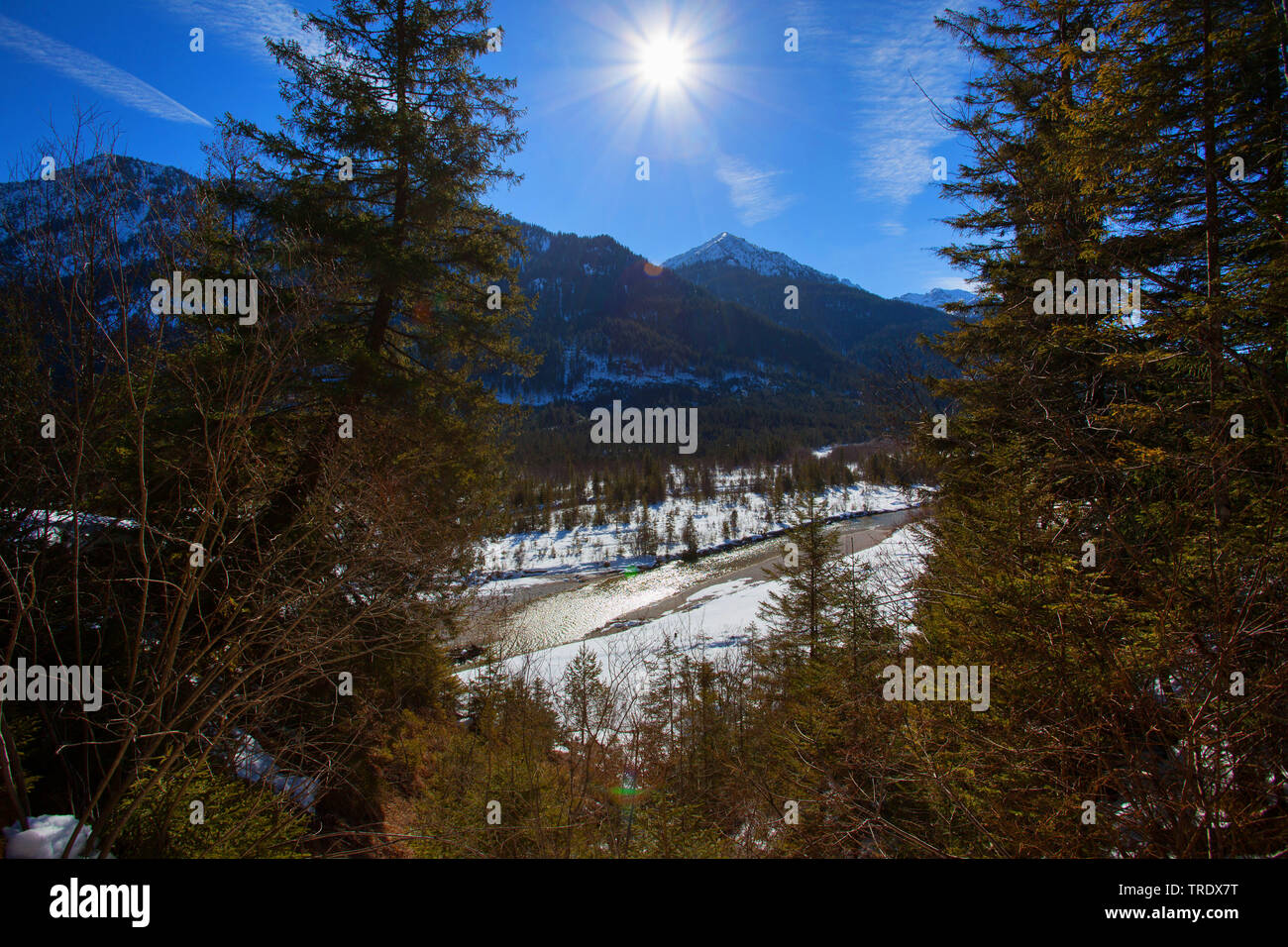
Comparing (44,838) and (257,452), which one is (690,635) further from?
(44,838)

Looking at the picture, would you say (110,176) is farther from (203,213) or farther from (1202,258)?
(1202,258)

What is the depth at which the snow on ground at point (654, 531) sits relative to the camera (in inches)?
1901

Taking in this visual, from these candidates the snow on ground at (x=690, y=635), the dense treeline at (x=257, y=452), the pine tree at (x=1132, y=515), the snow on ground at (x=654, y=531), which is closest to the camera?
the pine tree at (x=1132, y=515)

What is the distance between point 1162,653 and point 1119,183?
5.50 m

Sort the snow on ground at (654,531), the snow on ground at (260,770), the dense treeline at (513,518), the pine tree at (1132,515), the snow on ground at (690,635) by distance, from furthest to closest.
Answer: the snow on ground at (654,531), the snow on ground at (690,635), the snow on ground at (260,770), the dense treeline at (513,518), the pine tree at (1132,515)

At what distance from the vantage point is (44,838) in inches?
126

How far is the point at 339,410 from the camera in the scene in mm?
7418

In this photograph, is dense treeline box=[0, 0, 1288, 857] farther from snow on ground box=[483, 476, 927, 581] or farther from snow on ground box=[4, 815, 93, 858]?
snow on ground box=[483, 476, 927, 581]

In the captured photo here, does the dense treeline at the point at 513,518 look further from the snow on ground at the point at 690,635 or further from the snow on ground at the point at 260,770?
the snow on ground at the point at 690,635

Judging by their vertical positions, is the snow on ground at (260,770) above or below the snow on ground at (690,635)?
above

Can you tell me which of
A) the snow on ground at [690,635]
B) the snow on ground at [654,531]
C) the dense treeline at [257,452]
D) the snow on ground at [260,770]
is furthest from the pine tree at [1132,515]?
the snow on ground at [654,531]

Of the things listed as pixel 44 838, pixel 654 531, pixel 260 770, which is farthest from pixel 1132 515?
pixel 654 531

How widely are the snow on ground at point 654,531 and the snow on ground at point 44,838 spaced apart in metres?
37.6

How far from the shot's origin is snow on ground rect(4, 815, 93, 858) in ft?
10.2
